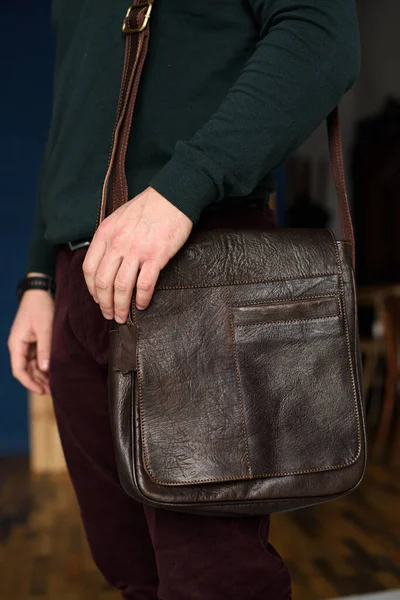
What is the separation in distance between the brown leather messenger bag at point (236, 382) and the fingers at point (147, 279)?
3 centimetres

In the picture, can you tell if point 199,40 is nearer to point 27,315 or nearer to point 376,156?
point 27,315

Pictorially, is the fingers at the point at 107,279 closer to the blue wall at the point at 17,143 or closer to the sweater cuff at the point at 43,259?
the sweater cuff at the point at 43,259

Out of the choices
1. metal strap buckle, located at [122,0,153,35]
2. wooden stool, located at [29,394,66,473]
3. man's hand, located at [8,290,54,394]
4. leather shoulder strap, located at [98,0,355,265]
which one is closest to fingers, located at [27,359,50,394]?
man's hand, located at [8,290,54,394]

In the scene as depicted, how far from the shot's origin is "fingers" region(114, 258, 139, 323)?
67cm

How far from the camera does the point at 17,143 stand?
14.2ft

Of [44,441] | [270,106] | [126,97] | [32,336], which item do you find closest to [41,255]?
[32,336]

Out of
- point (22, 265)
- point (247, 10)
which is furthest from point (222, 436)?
point (22, 265)

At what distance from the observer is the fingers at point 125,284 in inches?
26.4

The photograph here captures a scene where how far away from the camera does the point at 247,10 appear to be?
0.80 m

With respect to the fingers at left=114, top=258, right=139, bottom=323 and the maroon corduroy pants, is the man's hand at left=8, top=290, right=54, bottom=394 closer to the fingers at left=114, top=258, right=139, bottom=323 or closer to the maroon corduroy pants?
the maroon corduroy pants

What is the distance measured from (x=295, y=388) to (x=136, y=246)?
0.22m

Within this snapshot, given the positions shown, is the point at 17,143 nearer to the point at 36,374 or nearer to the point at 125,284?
the point at 36,374

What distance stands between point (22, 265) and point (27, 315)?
3.40 metres

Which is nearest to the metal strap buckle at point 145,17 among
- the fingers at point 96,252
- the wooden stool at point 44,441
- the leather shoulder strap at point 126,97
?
the leather shoulder strap at point 126,97
